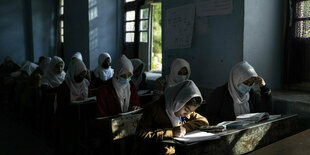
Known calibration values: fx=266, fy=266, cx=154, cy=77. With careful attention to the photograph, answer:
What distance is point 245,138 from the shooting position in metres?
1.83

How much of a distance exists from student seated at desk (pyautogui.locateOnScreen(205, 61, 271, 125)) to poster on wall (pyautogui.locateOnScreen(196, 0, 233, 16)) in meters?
0.73

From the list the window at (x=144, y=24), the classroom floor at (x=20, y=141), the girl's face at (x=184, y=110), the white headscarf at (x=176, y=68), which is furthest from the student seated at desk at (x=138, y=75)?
the girl's face at (x=184, y=110)

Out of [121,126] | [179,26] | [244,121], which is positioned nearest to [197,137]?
[244,121]

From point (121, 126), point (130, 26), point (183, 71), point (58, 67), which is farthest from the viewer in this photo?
point (130, 26)

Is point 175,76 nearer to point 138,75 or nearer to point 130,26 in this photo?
point 138,75

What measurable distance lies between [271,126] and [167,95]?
2.72 ft

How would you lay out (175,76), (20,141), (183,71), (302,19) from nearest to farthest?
(302,19) → (183,71) → (175,76) → (20,141)

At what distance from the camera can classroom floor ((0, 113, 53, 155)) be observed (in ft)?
11.4

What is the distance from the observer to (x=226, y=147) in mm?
1715

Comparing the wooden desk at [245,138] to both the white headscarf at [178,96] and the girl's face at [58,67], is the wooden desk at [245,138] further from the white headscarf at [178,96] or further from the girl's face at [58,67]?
the girl's face at [58,67]

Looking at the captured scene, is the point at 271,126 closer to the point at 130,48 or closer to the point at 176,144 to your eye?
the point at 176,144

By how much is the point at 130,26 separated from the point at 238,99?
358cm

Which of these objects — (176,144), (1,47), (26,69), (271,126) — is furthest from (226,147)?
(1,47)

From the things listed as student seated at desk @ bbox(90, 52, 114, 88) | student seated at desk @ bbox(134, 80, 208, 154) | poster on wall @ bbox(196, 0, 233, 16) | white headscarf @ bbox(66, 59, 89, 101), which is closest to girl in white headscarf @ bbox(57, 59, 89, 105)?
white headscarf @ bbox(66, 59, 89, 101)
